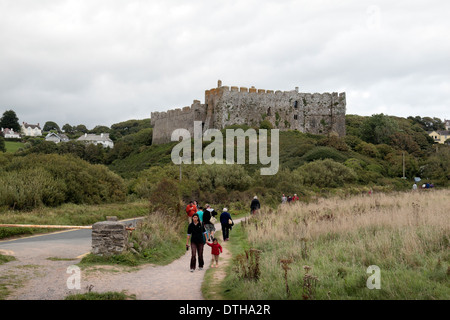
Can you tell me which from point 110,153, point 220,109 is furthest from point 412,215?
point 110,153

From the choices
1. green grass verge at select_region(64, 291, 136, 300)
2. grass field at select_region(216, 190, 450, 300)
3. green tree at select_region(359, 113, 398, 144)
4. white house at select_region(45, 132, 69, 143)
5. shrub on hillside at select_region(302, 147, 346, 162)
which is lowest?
green grass verge at select_region(64, 291, 136, 300)

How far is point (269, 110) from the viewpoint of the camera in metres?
75.5

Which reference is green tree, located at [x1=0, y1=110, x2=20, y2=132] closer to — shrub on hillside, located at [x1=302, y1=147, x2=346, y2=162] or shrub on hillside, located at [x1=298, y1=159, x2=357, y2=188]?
shrub on hillside, located at [x1=302, y1=147, x2=346, y2=162]

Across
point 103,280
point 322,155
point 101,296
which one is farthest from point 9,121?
point 101,296

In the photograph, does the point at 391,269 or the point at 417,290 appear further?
the point at 391,269

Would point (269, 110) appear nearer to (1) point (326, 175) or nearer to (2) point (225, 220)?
(1) point (326, 175)

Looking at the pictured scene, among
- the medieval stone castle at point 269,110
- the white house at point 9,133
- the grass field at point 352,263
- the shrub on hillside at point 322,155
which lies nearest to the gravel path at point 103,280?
the grass field at point 352,263

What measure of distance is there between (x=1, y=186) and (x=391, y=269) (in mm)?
21212

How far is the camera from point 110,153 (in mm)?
89188

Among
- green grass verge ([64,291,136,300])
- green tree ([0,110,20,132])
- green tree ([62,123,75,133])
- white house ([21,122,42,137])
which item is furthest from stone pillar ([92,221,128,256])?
green tree ([62,123,75,133])

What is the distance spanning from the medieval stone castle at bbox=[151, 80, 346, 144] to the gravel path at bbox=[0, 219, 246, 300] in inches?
2415

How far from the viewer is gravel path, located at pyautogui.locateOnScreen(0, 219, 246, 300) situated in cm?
845

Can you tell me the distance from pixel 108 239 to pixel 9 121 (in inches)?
5198
